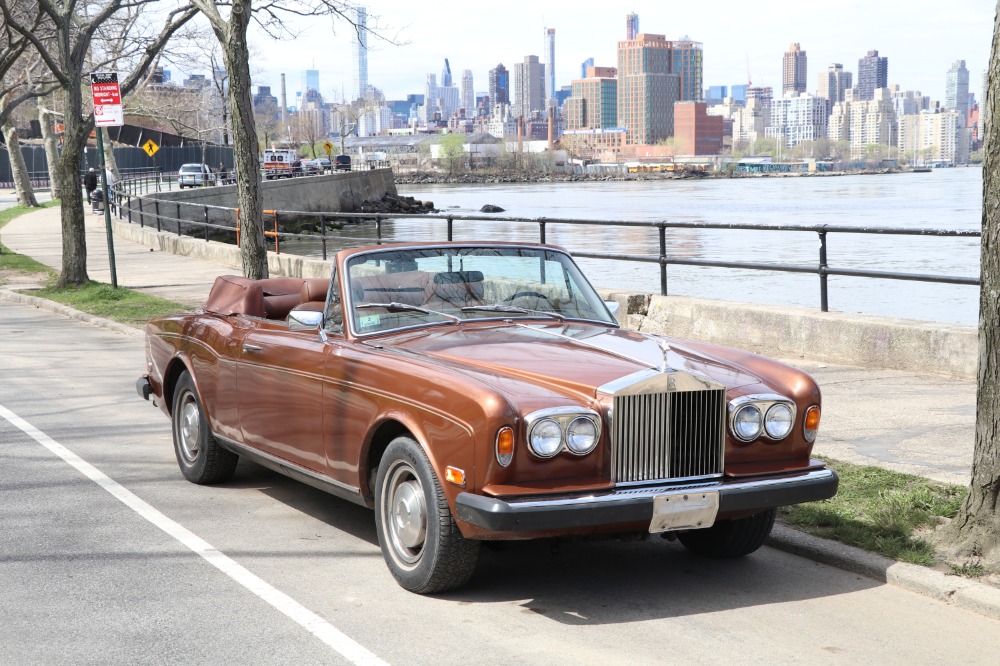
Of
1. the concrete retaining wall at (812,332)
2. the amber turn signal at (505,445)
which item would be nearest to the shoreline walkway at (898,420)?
the concrete retaining wall at (812,332)

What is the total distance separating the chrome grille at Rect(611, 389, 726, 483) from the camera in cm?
484

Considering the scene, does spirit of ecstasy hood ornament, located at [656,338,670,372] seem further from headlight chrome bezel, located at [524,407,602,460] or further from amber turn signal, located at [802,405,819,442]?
amber turn signal, located at [802,405,819,442]

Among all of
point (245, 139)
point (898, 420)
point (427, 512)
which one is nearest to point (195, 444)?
point (427, 512)

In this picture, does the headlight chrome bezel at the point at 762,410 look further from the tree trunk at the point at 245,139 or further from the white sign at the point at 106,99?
the white sign at the point at 106,99

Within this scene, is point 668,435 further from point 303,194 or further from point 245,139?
point 303,194

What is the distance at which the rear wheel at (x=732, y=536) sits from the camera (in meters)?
5.61

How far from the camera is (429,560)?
499 cm

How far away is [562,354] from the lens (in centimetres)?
538

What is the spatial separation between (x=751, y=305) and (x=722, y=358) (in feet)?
20.8

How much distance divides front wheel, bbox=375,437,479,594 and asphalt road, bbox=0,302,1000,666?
113 millimetres

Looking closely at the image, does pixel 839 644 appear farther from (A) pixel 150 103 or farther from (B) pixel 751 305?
(A) pixel 150 103

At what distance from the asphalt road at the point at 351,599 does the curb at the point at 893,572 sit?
0.05 m

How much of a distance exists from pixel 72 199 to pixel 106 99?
2851 mm

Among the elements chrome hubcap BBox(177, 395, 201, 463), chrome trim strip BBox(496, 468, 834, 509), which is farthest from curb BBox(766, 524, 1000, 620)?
chrome hubcap BBox(177, 395, 201, 463)
